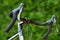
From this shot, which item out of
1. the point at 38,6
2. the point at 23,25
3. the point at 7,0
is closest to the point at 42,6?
the point at 38,6

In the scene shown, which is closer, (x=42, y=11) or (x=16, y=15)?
(x=16, y=15)

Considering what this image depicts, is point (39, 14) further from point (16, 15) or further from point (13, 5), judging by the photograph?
point (16, 15)

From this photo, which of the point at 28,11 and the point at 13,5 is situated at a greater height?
the point at 13,5

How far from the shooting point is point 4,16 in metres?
3.30

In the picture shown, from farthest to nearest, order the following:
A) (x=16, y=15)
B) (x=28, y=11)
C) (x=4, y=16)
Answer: (x=4, y=16) → (x=28, y=11) → (x=16, y=15)

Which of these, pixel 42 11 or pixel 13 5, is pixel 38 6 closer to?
pixel 42 11

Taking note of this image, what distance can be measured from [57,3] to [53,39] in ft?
1.42

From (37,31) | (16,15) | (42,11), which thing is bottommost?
(16,15)

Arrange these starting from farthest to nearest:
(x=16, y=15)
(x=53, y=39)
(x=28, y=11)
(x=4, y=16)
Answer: (x=4, y=16) → (x=28, y=11) → (x=53, y=39) → (x=16, y=15)

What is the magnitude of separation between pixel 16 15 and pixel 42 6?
199 cm

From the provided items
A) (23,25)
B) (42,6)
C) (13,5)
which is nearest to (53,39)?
(42,6)

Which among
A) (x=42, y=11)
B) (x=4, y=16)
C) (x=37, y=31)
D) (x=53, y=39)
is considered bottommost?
(x=53, y=39)

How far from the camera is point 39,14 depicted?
9.80 ft

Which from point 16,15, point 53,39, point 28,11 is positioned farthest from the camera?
point 28,11
